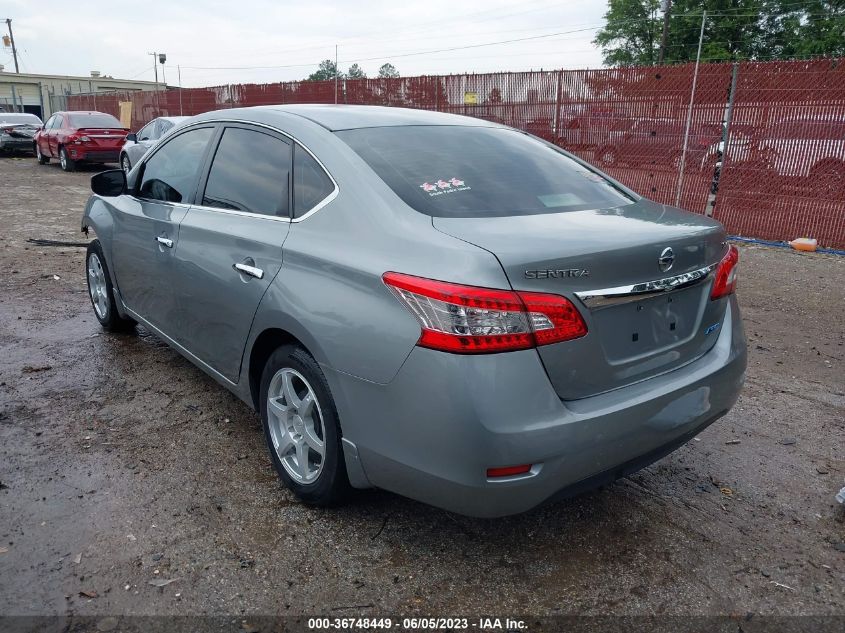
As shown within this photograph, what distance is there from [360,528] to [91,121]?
19.3 meters

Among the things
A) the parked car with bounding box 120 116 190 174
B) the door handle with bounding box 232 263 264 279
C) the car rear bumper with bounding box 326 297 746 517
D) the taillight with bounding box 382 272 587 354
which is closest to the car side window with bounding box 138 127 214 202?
the door handle with bounding box 232 263 264 279

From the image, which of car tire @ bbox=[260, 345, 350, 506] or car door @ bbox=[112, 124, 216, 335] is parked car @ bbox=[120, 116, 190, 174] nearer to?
car door @ bbox=[112, 124, 216, 335]

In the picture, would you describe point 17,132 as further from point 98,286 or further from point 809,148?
point 809,148

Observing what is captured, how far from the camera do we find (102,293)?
5180 millimetres

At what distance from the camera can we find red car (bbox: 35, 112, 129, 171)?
723 inches

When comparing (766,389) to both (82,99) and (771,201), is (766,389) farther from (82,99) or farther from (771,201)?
(82,99)

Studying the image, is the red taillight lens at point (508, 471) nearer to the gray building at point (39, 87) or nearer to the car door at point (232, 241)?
the car door at point (232, 241)

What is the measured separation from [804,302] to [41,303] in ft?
22.8

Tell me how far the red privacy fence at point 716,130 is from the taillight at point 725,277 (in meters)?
7.19

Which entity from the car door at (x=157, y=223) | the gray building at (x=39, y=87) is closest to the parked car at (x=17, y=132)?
the car door at (x=157, y=223)

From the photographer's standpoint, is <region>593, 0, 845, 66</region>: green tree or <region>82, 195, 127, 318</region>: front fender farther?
<region>593, 0, 845, 66</region>: green tree

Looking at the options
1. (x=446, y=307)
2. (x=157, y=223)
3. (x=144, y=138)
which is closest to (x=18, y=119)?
(x=144, y=138)

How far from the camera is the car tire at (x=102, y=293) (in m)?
4.95

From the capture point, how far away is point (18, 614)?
2291 millimetres
